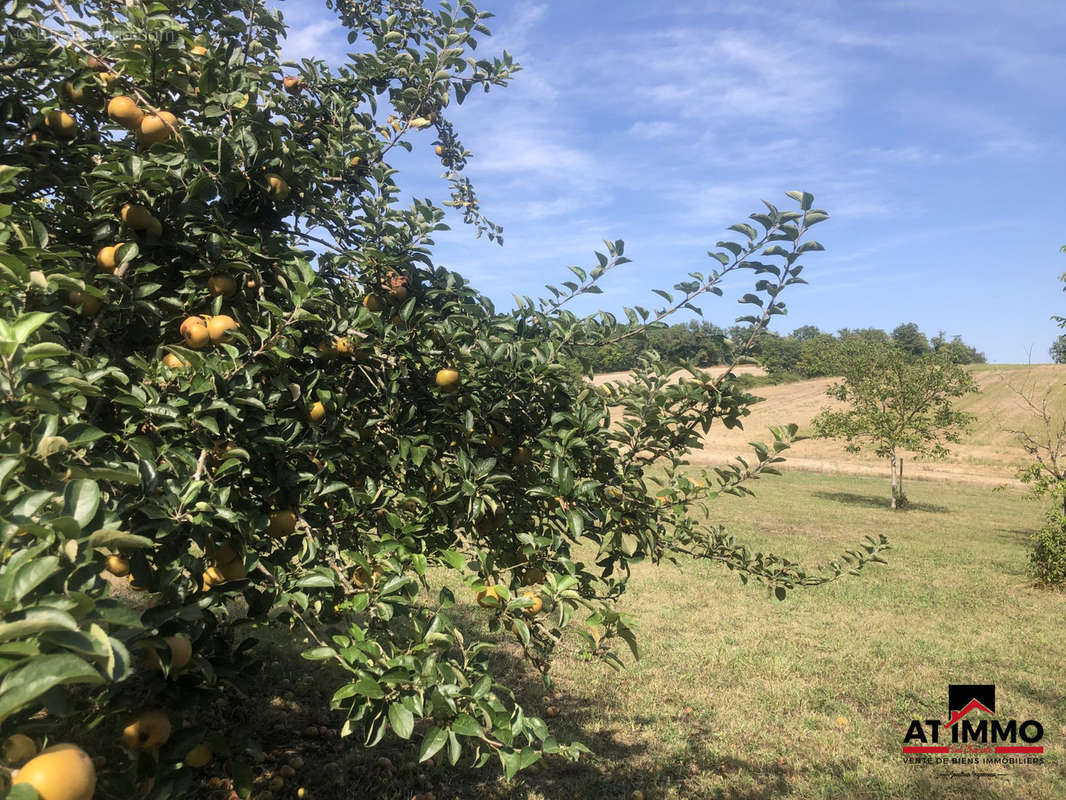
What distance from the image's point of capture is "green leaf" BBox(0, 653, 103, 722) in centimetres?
81

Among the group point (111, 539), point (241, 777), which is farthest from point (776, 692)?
point (111, 539)

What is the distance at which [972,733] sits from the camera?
5.07 meters

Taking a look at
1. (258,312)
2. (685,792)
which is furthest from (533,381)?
(685,792)

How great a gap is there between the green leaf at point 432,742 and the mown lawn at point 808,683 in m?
2.49

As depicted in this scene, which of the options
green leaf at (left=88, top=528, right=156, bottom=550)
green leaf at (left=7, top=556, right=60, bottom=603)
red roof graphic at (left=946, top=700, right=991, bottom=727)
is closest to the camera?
green leaf at (left=7, top=556, right=60, bottom=603)

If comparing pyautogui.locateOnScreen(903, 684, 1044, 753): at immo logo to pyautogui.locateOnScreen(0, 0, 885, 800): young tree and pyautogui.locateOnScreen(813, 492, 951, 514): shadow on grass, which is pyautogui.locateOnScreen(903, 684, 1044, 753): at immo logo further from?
pyautogui.locateOnScreen(813, 492, 951, 514): shadow on grass

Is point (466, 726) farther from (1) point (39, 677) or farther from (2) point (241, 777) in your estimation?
(2) point (241, 777)

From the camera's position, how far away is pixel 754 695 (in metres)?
5.40

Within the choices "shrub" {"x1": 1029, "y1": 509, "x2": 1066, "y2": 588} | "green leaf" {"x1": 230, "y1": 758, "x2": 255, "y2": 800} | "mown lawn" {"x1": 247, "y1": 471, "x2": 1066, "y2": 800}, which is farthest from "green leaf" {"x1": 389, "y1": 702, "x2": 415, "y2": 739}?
"shrub" {"x1": 1029, "y1": 509, "x2": 1066, "y2": 588}

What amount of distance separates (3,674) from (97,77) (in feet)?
7.04

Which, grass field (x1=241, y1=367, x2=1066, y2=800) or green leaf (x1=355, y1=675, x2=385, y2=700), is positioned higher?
green leaf (x1=355, y1=675, x2=385, y2=700)

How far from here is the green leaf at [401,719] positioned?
58.2 inches

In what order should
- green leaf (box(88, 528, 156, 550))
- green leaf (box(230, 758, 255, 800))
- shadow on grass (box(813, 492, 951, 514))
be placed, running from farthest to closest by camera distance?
1. shadow on grass (box(813, 492, 951, 514))
2. green leaf (box(230, 758, 255, 800))
3. green leaf (box(88, 528, 156, 550))

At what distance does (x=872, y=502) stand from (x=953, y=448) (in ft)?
64.9
